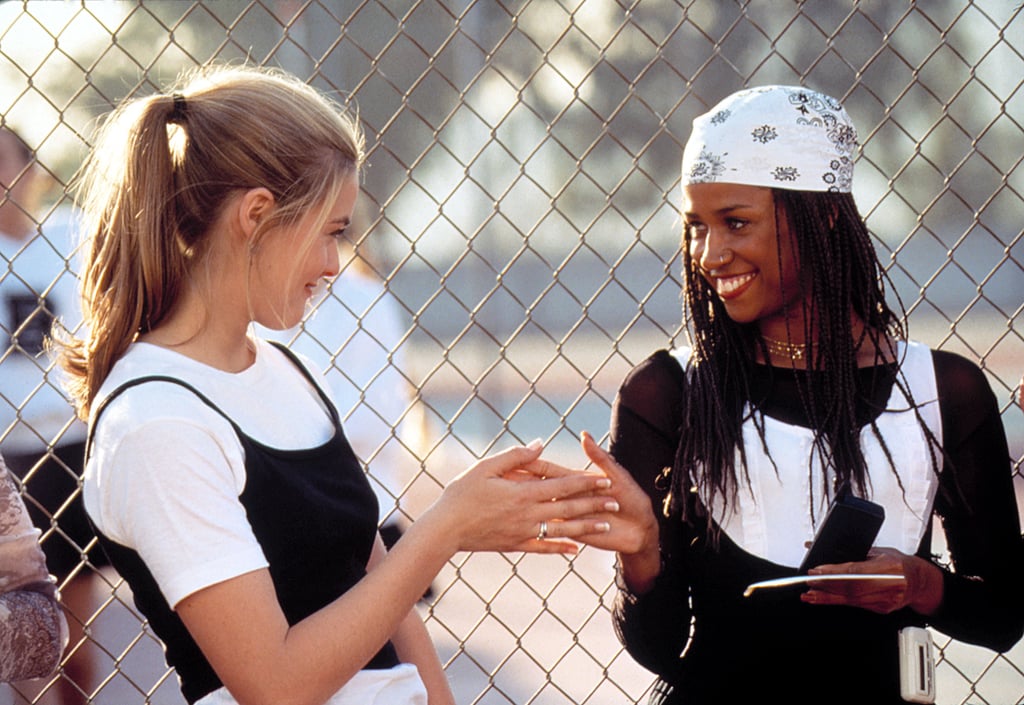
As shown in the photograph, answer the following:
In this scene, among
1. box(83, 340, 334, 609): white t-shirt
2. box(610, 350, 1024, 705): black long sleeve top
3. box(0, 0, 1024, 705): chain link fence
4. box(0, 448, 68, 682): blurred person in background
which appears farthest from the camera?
box(0, 0, 1024, 705): chain link fence

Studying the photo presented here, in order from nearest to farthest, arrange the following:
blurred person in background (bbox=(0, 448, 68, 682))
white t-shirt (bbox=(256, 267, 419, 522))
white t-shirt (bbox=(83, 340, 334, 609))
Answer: white t-shirt (bbox=(83, 340, 334, 609)), blurred person in background (bbox=(0, 448, 68, 682)), white t-shirt (bbox=(256, 267, 419, 522))

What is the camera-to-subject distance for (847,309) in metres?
2.19

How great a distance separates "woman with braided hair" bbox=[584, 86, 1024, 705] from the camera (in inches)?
82.0

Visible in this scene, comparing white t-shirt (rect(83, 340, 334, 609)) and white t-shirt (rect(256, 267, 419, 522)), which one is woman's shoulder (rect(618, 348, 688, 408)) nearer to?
white t-shirt (rect(83, 340, 334, 609))

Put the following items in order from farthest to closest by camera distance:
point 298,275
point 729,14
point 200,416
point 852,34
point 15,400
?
point 852,34, point 729,14, point 15,400, point 298,275, point 200,416

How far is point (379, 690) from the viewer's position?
5.92ft

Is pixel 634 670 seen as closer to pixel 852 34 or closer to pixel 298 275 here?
pixel 298 275

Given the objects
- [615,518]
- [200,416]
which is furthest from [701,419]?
[200,416]

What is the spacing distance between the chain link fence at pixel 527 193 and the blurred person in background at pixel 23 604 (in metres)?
0.84

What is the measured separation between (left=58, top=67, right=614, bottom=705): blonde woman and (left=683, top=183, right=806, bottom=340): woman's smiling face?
17.2 inches

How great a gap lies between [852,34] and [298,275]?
13.3 meters

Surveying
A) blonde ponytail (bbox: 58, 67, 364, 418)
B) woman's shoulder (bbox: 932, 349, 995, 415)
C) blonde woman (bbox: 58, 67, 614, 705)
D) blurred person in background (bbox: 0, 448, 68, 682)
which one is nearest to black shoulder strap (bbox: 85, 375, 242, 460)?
blonde woman (bbox: 58, 67, 614, 705)

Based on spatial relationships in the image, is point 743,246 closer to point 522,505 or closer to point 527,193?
point 522,505

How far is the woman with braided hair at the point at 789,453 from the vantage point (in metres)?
2.08
